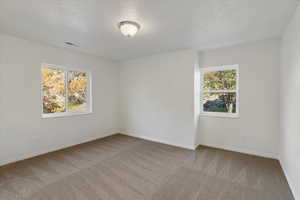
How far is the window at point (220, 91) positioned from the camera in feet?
11.5

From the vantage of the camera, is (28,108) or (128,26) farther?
(28,108)

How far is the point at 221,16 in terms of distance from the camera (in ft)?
7.08

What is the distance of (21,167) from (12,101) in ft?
4.32

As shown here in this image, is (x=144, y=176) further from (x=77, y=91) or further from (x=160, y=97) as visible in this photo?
(x=77, y=91)

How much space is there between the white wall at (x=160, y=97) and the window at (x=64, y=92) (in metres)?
1.27

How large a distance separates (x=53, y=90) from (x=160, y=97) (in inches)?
112

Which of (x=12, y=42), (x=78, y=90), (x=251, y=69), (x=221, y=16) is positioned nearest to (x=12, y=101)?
(x=12, y=42)

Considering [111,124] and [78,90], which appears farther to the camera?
[111,124]

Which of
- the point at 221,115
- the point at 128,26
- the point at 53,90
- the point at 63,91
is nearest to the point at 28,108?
the point at 53,90

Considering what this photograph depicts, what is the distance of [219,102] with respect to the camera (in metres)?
3.72

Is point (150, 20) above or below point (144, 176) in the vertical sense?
above

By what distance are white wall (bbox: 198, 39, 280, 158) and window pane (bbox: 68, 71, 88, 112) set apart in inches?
147

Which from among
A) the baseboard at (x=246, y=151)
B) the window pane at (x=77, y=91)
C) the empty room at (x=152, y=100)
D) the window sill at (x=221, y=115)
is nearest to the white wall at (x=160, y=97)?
the empty room at (x=152, y=100)

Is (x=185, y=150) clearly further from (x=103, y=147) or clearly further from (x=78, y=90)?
(x=78, y=90)
